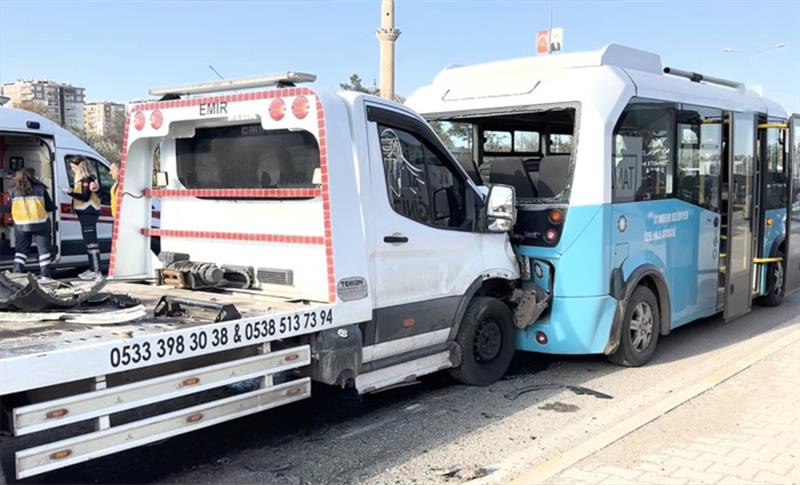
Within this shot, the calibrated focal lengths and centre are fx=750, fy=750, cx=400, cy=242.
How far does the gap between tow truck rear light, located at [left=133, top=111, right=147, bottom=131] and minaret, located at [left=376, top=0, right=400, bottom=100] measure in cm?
2258

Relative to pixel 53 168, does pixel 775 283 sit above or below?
below

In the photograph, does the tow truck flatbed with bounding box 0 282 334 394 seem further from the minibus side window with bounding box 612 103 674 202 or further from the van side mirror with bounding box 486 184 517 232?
the minibus side window with bounding box 612 103 674 202

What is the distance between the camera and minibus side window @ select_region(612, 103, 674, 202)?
6602 millimetres

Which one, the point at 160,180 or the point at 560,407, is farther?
the point at 160,180

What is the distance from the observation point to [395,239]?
5254 mm

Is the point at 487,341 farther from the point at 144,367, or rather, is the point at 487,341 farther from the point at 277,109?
the point at 144,367

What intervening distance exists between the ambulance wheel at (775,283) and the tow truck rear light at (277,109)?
7421mm

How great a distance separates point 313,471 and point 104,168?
967 cm

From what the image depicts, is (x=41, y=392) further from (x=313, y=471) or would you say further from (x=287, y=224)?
(x=287, y=224)

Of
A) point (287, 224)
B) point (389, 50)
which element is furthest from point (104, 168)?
point (389, 50)

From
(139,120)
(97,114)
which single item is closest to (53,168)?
(139,120)

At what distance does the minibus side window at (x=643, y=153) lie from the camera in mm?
6602

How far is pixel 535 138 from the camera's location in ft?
28.0

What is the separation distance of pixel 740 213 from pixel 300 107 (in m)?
5.67
